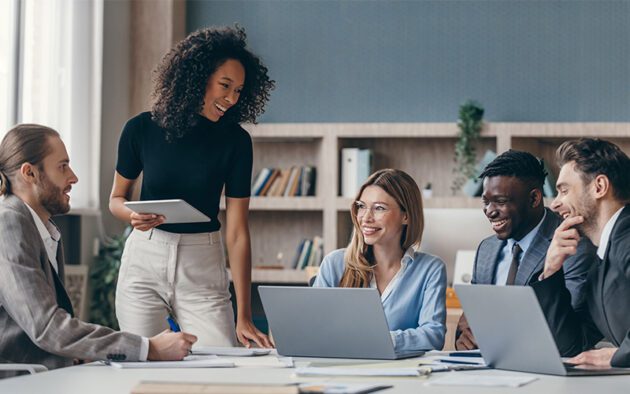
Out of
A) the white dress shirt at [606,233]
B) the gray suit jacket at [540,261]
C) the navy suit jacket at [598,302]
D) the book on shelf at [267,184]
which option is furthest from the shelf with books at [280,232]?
the white dress shirt at [606,233]

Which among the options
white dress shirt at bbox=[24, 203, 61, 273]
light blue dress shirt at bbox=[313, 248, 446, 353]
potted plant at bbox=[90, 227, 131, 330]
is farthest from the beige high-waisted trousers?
potted plant at bbox=[90, 227, 131, 330]

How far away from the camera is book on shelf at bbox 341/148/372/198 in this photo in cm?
573

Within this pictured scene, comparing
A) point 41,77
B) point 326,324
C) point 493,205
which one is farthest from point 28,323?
point 41,77

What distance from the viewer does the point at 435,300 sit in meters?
2.60

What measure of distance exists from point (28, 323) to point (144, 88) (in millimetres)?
3948

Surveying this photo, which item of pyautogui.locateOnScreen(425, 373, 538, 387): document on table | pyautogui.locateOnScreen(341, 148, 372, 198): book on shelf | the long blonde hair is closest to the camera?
pyautogui.locateOnScreen(425, 373, 538, 387): document on table

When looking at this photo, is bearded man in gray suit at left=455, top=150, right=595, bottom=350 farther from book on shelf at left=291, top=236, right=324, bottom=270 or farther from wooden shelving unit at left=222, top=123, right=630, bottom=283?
book on shelf at left=291, top=236, right=324, bottom=270

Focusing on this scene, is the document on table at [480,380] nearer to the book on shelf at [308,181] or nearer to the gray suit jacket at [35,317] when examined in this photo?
the gray suit jacket at [35,317]

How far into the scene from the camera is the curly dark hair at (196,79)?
2.93 metres

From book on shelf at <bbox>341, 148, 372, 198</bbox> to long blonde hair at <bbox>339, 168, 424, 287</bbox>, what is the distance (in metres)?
2.84

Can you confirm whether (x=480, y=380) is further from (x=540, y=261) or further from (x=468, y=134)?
(x=468, y=134)

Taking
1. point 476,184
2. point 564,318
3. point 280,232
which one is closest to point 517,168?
point 564,318

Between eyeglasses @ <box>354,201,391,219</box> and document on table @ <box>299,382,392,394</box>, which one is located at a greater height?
eyeglasses @ <box>354,201,391,219</box>

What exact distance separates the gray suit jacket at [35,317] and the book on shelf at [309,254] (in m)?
3.57
